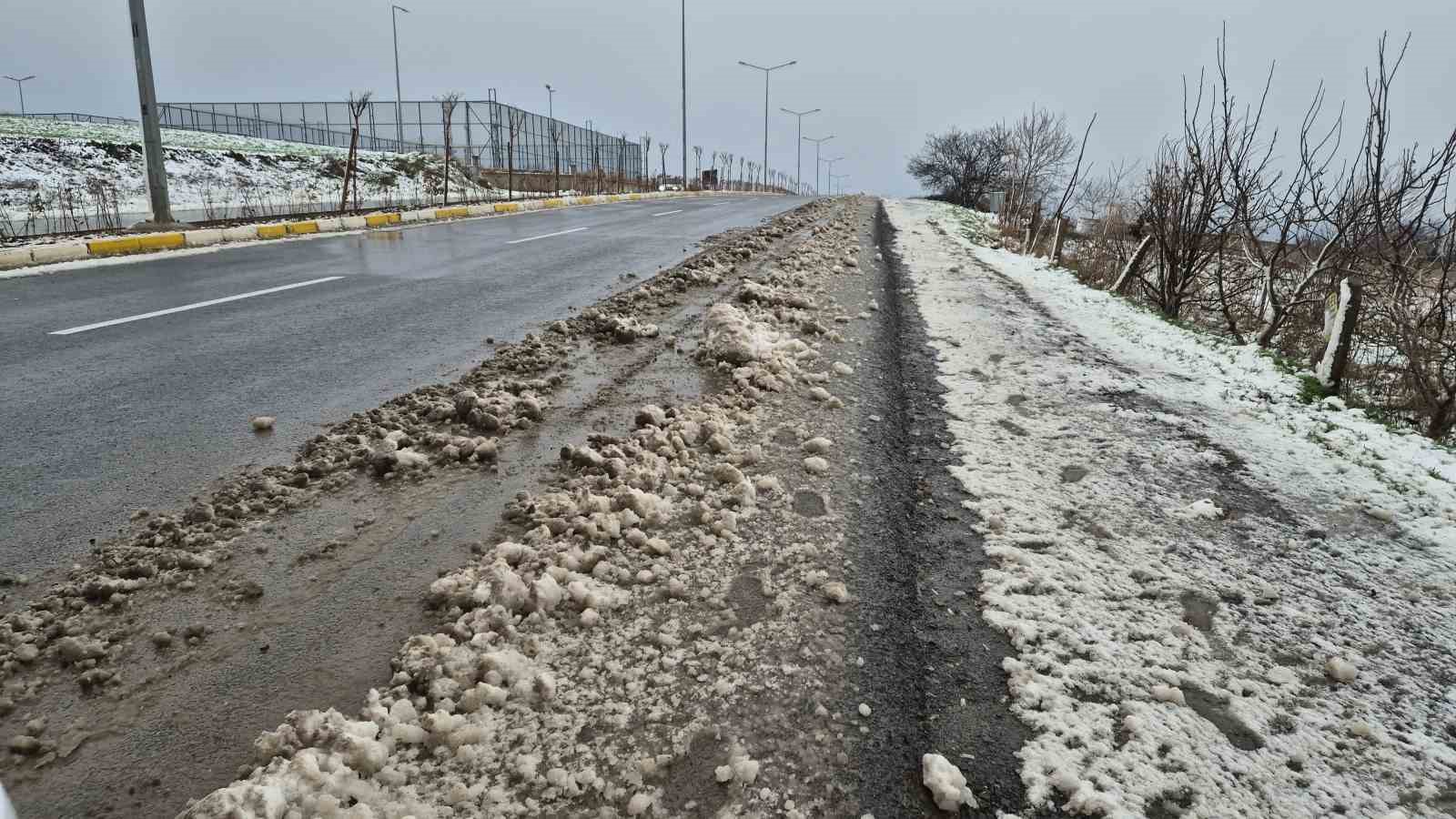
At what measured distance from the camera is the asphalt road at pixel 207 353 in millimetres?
2939

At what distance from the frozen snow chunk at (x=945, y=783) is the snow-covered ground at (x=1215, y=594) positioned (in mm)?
142

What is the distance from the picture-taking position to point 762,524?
9.01 feet

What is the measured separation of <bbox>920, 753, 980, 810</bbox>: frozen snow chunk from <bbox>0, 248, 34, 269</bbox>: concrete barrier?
10.9 m

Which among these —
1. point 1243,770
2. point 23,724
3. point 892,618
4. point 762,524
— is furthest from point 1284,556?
point 23,724

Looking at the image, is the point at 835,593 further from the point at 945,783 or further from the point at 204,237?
the point at 204,237

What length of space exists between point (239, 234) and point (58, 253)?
2.86 metres

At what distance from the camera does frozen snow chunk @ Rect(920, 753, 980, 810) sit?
1.59 m

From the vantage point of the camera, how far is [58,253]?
928cm

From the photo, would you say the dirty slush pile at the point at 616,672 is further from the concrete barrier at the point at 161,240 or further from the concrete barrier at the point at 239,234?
the concrete barrier at the point at 239,234

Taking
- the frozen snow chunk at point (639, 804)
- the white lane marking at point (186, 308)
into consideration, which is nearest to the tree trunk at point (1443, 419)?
the frozen snow chunk at point (639, 804)

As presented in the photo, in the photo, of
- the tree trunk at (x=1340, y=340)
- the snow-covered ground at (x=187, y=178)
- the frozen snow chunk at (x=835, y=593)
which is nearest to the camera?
the frozen snow chunk at (x=835, y=593)

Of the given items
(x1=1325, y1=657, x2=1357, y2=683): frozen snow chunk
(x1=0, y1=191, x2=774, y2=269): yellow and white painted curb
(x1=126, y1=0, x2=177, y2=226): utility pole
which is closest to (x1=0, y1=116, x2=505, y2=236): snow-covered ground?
(x1=126, y1=0, x2=177, y2=226): utility pole

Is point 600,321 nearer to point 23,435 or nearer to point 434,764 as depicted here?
point 23,435

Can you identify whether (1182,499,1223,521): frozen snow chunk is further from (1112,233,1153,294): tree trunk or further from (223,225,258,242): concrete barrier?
(223,225,258,242): concrete barrier
